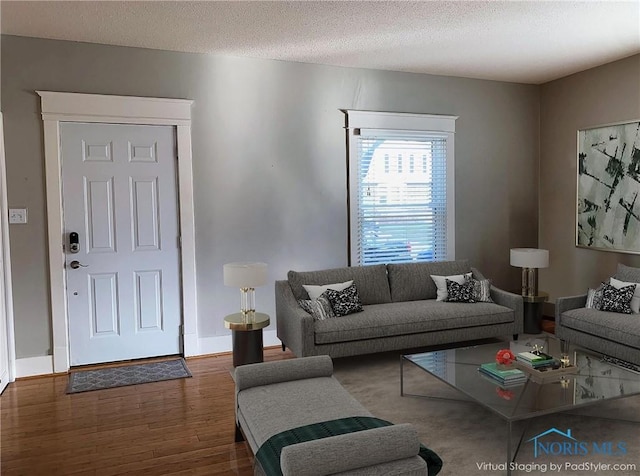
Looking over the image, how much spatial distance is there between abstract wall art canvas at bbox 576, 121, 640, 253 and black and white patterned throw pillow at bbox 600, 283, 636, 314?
86cm

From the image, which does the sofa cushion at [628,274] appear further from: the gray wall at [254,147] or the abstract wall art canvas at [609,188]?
the gray wall at [254,147]

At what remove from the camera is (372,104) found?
539 cm

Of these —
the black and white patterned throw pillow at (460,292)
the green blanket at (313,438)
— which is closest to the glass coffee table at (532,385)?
the green blanket at (313,438)

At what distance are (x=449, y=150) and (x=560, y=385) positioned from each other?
10.7 ft

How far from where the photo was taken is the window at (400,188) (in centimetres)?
537

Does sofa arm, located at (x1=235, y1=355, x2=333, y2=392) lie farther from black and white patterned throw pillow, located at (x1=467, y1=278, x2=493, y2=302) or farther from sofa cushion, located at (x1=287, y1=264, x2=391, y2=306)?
black and white patterned throw pillow, located at (x1=467, y1=278, x2=493, y2=302)

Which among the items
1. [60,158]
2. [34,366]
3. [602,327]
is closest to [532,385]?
[602,327]

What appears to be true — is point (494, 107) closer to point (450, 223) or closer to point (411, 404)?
point (450, 223)

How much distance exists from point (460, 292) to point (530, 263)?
3.41ft

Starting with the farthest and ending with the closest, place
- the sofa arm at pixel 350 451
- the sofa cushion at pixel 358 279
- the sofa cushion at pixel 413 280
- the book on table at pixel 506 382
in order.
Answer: the sofa cushion at pixel 413 280
the sofa cushion at pixel 358 279
the book on table at pixel 506 382
the sofa arm at pixel 350 451

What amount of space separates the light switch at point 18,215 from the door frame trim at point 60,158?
0.18 m

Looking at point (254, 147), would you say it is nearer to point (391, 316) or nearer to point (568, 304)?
point (391, 316)

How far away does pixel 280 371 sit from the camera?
2.96 metres

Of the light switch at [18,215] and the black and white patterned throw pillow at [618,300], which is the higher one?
the light switch at [18,215]
